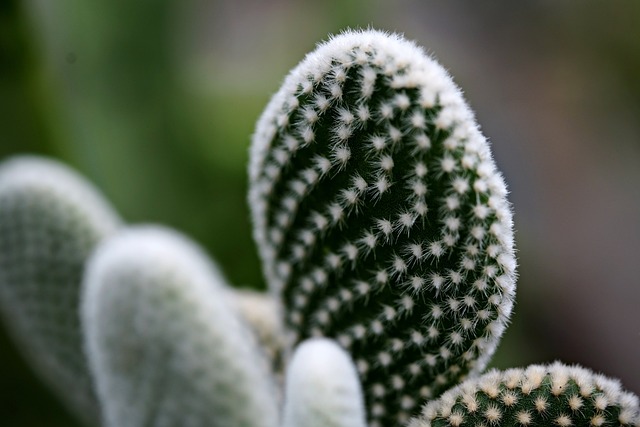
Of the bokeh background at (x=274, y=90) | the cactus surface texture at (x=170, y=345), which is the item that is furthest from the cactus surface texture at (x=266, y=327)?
the bokeh background at (x=274, y=90)

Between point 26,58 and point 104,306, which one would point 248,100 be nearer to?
point 26,58

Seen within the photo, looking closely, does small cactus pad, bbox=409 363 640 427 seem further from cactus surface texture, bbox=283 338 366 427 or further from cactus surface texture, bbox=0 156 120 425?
cactus surface texture, bbox=0 156 120 425

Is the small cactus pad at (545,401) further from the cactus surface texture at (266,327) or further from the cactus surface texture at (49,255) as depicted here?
the cactus surface texture at (49,255)

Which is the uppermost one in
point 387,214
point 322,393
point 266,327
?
point 387,214

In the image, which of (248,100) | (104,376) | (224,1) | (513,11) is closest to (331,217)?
(104,376)

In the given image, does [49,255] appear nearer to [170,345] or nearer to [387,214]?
[170,345]

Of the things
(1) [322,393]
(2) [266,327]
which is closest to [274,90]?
(2) [266,327]
